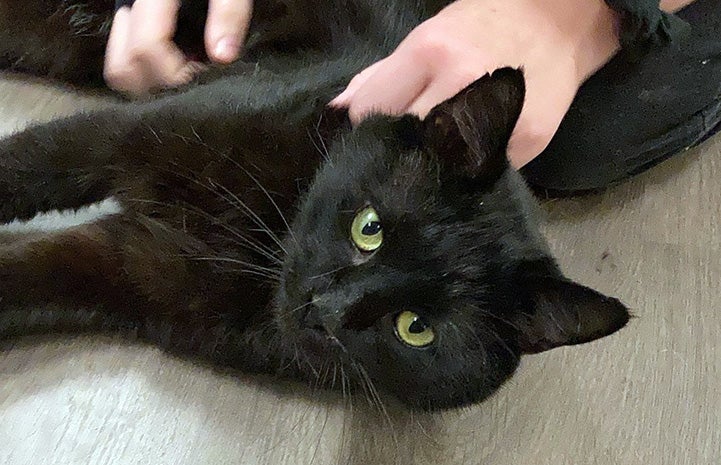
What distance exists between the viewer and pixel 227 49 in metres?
1.04

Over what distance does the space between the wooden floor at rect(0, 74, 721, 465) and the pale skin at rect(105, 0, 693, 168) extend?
123 mm

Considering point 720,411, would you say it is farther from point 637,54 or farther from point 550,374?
point 637,54

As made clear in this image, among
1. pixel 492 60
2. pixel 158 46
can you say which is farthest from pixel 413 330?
pixel 158 46

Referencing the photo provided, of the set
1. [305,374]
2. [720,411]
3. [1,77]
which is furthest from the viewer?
[1,77]

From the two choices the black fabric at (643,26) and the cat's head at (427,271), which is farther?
the black fabric at (643,26)

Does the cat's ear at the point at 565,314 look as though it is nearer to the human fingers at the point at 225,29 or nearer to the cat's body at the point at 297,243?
the cat's body at the point at 297,243

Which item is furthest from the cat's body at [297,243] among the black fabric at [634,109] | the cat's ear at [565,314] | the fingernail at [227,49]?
the black fabric at [634,109]

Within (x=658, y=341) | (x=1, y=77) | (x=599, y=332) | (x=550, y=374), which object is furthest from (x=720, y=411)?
(x=1, y=77)

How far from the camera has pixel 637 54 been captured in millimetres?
971

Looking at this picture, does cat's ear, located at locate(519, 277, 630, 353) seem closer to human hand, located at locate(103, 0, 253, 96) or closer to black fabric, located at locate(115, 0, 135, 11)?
human hand, located at locate(103, 0, 253, 96)

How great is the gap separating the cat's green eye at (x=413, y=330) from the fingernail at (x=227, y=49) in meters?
0.48

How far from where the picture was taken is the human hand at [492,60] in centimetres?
82

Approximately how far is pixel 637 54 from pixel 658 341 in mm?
371

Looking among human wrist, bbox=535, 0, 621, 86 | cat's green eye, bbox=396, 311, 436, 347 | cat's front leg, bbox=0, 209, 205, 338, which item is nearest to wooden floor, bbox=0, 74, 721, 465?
cat's front leg, bbox=0, 209, 205, 338
